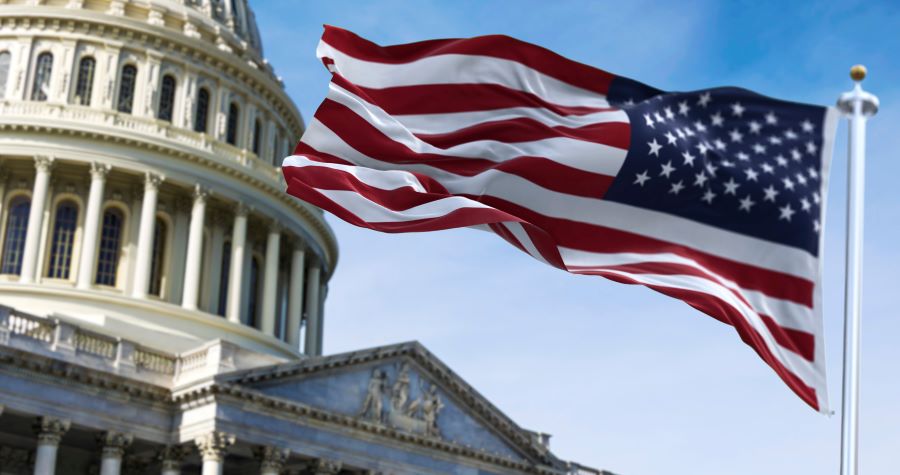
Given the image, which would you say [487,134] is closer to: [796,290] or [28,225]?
[796,290]

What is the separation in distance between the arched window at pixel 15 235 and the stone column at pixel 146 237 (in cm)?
464

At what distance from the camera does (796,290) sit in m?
11.8

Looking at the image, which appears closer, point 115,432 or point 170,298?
point 115,432

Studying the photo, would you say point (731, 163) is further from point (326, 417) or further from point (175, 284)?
point (175, 284)

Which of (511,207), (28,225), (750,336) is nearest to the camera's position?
(750,336)

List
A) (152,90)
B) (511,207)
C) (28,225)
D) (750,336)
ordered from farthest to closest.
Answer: (152,90), (28,225), (511,207), (750,336)

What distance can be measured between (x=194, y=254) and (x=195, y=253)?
2.5 inches

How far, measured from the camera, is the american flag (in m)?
11.9

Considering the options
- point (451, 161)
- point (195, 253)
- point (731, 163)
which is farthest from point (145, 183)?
point (731, 163)

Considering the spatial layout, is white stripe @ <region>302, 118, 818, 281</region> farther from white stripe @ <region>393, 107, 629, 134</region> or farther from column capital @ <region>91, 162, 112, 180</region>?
column capital @ <region>91, 162, 112, 180</region>

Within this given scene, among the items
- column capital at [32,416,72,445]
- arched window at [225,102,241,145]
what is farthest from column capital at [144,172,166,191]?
column capital at [32,416,72,445]

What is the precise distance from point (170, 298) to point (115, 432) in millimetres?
14598

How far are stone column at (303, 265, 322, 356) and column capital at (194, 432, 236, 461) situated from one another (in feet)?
71.7

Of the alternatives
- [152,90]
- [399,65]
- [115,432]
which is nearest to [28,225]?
[152,90]
